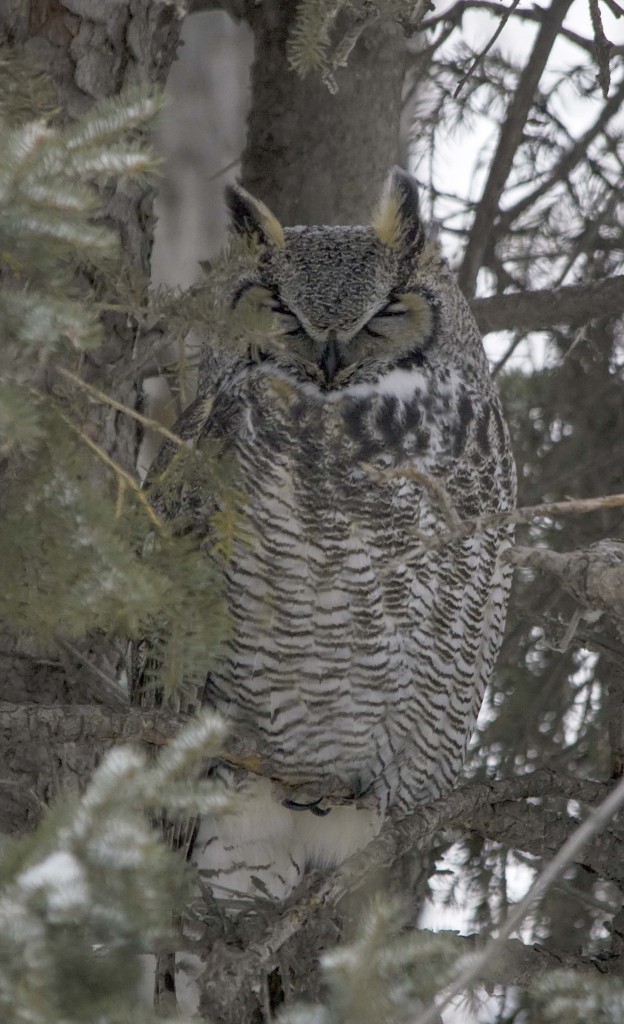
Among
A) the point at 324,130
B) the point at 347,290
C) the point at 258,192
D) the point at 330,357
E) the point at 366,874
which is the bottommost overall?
the point at 366,874

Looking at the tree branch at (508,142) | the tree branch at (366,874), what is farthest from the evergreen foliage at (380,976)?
the tree branch at (508,142)

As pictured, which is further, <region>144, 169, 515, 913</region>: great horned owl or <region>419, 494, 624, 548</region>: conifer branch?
<region>144, 169, 515, 913</region>: great horned owl

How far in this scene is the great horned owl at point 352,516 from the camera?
2.01 metres

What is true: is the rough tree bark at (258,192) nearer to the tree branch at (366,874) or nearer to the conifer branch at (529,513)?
the tree branch at (366,874)

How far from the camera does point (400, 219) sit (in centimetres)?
219

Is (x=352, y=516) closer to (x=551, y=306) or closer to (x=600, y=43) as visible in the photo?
(x=551, y=306)

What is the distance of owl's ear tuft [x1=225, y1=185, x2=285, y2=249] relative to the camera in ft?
7.07

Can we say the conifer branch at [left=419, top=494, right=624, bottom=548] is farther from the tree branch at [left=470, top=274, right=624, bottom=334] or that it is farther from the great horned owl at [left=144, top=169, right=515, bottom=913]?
the tree branch at [left=470, top=274, right=624, bottom=334]

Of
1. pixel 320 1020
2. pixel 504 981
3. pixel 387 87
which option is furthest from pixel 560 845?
pixel 387 87

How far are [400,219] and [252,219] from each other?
27 cm

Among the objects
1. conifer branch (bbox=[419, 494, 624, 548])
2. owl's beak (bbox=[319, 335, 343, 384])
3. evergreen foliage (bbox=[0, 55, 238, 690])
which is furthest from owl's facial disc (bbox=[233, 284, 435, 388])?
conifer branch (bbox=[419, 494, 624, 548])

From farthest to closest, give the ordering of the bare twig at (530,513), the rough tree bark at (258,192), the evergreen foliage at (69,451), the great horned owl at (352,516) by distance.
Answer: the great horned owl at (352,516)
the rough tree bark at (258,192)
the bare twig at (530,513)
the evergreen foliage at (69,451)

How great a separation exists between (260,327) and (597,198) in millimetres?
1693

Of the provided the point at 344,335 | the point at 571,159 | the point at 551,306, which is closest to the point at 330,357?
the point at 344,335
